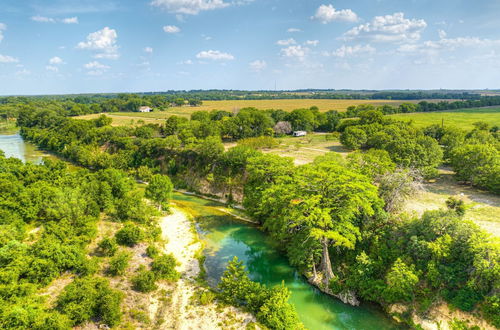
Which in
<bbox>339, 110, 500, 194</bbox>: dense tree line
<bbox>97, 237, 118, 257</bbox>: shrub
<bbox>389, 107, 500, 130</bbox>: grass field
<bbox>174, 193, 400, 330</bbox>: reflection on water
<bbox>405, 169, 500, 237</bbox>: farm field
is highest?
<bbox>389, 107, 500, 130</bbox>: grass field

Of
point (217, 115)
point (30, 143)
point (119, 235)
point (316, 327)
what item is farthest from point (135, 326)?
point (30, 143)

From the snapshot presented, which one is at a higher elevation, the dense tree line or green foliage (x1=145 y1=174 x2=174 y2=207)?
the dense tree line

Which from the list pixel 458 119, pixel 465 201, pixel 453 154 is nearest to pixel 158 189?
pixel 465 201

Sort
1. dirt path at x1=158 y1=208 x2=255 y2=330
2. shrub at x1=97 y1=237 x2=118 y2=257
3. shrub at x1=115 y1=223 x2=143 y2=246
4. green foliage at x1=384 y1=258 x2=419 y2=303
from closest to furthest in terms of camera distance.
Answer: dirt path at x1=158 y1=208 x2=255 y2=330
green foliage at x1=384 y1=258 x2=419 y2=303
shrub at x1=97 y1=237 x2=118 y2=257
shrub at x1=115 y1=223 x2=143 y2=246

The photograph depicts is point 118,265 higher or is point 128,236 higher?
point 128,236

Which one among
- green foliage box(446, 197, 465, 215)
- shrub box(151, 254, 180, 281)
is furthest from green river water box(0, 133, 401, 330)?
green foliage box(446, 197, 465, 215)

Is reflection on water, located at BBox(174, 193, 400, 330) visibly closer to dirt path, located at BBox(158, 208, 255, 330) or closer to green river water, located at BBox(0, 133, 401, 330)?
green river water, located at BBox(0, 133, 401, 330)

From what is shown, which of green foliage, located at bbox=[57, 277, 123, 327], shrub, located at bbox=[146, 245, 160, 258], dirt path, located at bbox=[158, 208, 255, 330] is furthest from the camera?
shrub, located at bbox=[146, 245, 160, 258]

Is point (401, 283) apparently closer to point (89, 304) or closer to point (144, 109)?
point (89, 304)
